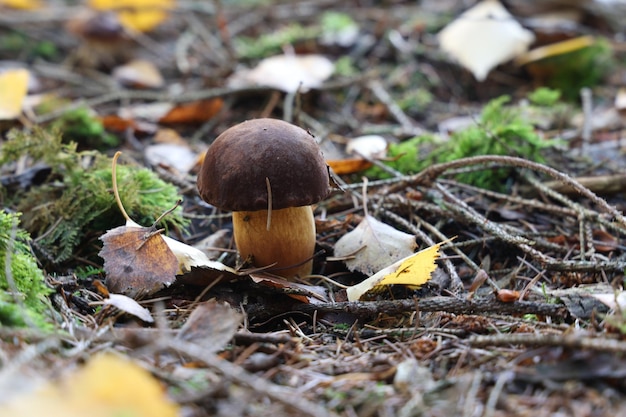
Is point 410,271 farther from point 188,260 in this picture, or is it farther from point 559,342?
point 188,260

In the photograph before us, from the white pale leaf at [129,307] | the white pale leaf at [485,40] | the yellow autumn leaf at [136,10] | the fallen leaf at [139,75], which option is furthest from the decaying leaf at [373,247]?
the yellow autumn leaf at [136,10]

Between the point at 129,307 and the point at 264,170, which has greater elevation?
the point at 264,170

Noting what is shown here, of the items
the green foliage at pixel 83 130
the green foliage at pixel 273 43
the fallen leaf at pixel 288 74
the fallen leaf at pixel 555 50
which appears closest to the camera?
the green foliage at pixel 83 130

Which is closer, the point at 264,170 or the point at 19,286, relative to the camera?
the point at 19,286

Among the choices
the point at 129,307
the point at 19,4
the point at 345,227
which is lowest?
the point at 345,227

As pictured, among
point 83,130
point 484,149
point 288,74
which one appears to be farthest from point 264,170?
point 288,74

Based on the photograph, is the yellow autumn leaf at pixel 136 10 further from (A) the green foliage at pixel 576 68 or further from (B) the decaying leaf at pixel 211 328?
(B) the decaying leaf at pixel 211 328
